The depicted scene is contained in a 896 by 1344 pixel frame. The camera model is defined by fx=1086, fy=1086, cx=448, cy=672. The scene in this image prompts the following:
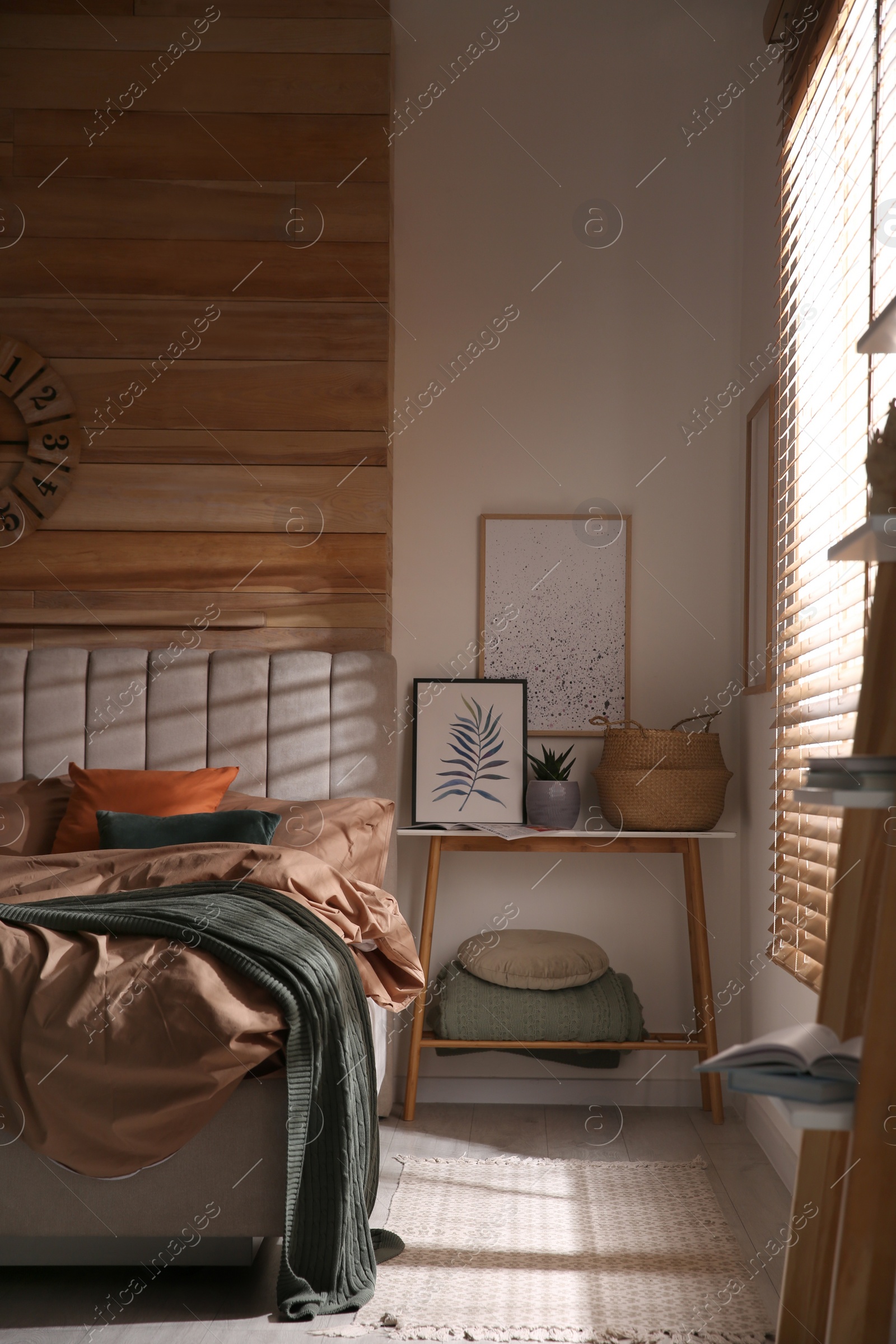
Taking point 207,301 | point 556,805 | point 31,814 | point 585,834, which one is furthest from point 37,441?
point 585,834

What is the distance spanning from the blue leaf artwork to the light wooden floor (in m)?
0.97

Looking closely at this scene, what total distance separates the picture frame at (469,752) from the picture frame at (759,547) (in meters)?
0.71

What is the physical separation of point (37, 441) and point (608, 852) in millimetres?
2175

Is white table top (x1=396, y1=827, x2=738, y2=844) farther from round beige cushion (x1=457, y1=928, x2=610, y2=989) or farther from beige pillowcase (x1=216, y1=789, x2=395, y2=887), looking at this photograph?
round beige cushion (x1=457, y1=928, x2=610, y2=989)

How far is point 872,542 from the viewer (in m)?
1.15

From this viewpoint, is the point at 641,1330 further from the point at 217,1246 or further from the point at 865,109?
the point at 865,109

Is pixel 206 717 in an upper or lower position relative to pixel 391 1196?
upper

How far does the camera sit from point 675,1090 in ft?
11.0

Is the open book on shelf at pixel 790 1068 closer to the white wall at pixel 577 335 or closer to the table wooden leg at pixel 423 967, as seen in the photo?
the table wooden leg at pixel 423 967

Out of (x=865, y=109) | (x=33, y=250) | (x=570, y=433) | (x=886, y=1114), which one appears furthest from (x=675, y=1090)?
(x=33, y=250)

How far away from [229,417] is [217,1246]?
2.37 meters

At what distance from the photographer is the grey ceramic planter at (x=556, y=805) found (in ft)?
10.8

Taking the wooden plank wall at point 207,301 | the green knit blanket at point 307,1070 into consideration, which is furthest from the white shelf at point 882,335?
the wooden plank wall at point 207,301

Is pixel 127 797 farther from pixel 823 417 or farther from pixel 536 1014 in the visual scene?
pixel 823 417
